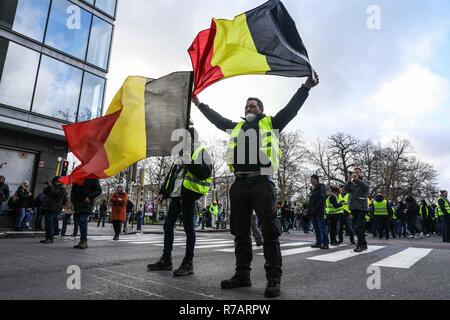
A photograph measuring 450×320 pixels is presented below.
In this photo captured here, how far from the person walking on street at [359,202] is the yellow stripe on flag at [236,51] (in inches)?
183

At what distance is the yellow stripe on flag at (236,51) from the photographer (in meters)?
4.48

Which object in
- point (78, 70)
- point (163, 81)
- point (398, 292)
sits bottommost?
point (398, 292)

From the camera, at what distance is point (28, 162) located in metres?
14.7

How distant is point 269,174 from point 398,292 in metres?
1.88

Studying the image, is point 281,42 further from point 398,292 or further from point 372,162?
point 372,162

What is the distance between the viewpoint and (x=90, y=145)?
5082 mm

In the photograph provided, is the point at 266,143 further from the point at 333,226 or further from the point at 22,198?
the point at 22,198

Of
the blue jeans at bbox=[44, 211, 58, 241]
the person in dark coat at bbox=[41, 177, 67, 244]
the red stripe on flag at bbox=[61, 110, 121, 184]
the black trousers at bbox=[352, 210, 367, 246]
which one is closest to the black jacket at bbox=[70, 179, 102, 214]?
the person in dark coat at bbox=[41, 177, 67, 244]

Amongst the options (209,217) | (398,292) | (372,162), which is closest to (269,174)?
(398,292)

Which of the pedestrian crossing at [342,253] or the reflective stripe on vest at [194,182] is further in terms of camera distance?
the pedestrian crossing at [342,253]

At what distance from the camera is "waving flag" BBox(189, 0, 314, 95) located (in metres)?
4.30

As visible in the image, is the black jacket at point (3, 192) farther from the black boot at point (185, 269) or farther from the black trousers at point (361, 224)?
the black trousers at point (361, 224)

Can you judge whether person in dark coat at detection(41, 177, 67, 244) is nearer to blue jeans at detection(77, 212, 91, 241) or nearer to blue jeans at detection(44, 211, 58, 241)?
blue jeans at detection(44, 211, 58, 241)

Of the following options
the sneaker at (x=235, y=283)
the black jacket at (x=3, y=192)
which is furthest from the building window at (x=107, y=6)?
the sneaker at (x=235, y=283)
